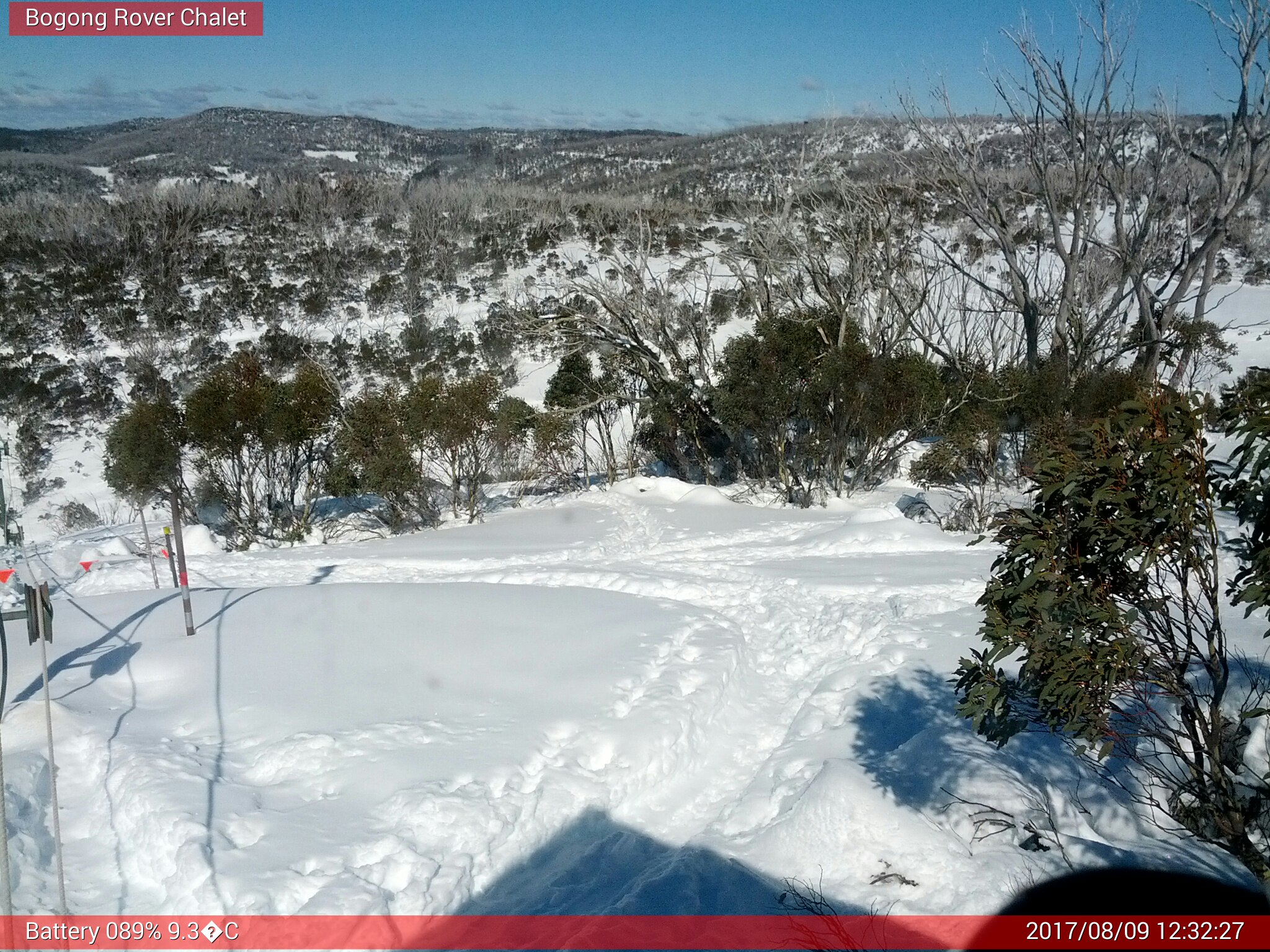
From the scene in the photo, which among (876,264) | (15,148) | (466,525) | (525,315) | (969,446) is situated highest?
(15,148)

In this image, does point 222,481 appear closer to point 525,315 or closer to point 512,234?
point 525,315

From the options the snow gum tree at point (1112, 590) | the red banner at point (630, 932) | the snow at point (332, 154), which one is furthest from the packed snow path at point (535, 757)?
the snow at point (332, 154)

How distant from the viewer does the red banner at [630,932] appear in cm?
383

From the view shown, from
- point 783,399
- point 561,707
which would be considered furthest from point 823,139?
point 561,707

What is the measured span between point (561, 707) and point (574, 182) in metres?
63.8

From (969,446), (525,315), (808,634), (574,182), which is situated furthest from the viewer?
(574,182)

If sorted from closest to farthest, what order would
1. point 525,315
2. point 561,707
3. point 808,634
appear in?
point 561,707, point 808,634, point 525,315

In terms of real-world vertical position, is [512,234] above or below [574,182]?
below

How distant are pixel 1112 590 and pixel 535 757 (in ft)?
13.5

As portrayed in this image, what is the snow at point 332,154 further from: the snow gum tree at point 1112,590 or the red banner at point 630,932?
the snow gum tree at point 1112,590

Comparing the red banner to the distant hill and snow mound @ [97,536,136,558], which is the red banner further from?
the distant hill

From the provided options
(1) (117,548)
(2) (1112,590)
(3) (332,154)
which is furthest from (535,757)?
A: (3) (332,154)

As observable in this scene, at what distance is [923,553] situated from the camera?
12.8m

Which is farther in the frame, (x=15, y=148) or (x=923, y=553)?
(x=15, y=148)
